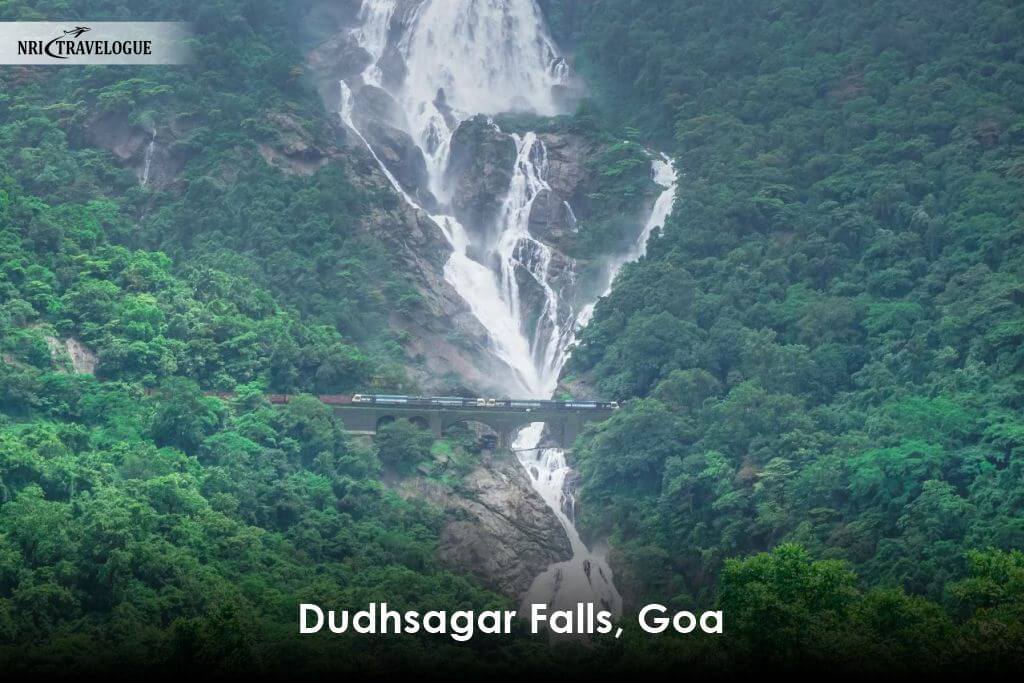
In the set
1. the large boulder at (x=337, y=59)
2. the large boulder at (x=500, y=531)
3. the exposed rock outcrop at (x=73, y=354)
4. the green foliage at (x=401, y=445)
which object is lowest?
the large boulder at (x=500, y=531)

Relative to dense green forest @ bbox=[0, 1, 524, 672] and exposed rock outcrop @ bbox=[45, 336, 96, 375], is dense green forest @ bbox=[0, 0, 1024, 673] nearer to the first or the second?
dense green forest @ bbox=[0, 1, 524, 672]

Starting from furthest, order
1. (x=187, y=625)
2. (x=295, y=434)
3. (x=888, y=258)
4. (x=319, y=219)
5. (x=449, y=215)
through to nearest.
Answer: (x=449, y=215)
(x=319, y=219)
(x=888, y=258)
(x=295, y=434)
(x=187, y=625)

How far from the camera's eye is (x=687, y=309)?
303 feet

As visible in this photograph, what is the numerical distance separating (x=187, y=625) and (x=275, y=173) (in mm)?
43261

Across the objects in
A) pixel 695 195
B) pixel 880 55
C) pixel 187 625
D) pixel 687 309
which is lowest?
pixel 187 625

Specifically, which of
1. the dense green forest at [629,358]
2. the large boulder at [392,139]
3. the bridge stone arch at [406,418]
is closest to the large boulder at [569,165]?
the dense green forest at [629,358]

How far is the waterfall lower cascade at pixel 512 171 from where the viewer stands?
8700 centimetres

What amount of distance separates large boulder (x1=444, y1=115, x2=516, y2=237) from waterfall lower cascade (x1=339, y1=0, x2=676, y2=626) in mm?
364

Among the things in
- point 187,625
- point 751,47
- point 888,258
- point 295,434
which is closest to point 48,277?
point 295,434

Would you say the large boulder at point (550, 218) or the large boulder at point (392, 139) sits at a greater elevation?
the large boulder at point (392, 139)

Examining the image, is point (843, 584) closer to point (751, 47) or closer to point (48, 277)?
point (48, 277)

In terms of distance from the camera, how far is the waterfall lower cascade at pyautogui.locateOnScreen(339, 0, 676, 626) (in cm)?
8700

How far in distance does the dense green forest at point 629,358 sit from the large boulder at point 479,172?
20.5 ft

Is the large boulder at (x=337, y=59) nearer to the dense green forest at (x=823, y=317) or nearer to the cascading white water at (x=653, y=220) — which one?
the dense green forest at (x=823, y=317)
